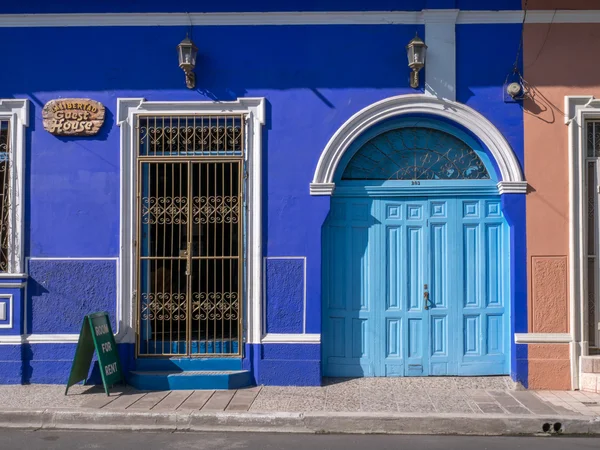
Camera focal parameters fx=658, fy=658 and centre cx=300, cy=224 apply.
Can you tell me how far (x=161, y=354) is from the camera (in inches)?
314

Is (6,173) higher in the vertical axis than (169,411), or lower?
higher

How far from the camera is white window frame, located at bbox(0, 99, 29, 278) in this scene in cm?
796

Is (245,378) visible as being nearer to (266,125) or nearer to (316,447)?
(316,447)

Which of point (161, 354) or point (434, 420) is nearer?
point (434, 420)

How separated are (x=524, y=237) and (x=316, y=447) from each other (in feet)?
11.9

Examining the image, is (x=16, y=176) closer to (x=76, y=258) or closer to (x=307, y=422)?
(x=76, y=258)

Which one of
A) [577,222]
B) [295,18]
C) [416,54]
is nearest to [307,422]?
[577,222]

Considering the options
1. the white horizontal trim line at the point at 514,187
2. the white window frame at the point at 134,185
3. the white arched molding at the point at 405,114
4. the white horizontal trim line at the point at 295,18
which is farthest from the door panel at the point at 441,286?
the white horizontal trim line at the point at 295,18

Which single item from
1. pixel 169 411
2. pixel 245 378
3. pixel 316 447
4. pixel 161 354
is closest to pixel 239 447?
pixel 316 447

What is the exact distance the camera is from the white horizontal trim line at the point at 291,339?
7809mm

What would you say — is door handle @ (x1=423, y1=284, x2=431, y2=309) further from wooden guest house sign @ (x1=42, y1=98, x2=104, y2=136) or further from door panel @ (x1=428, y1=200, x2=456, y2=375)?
wooden guest house sign @ (x1=42, y1=98, x2=104, y2=136)

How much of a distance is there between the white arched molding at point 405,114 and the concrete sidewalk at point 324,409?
238cm

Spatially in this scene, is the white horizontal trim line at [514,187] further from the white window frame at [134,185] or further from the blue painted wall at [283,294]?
the white window frame at [134,185]

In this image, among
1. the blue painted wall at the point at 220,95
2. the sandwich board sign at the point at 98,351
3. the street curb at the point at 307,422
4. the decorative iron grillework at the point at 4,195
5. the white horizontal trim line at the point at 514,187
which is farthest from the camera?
the decorative iron grillework at the point at 4,195
